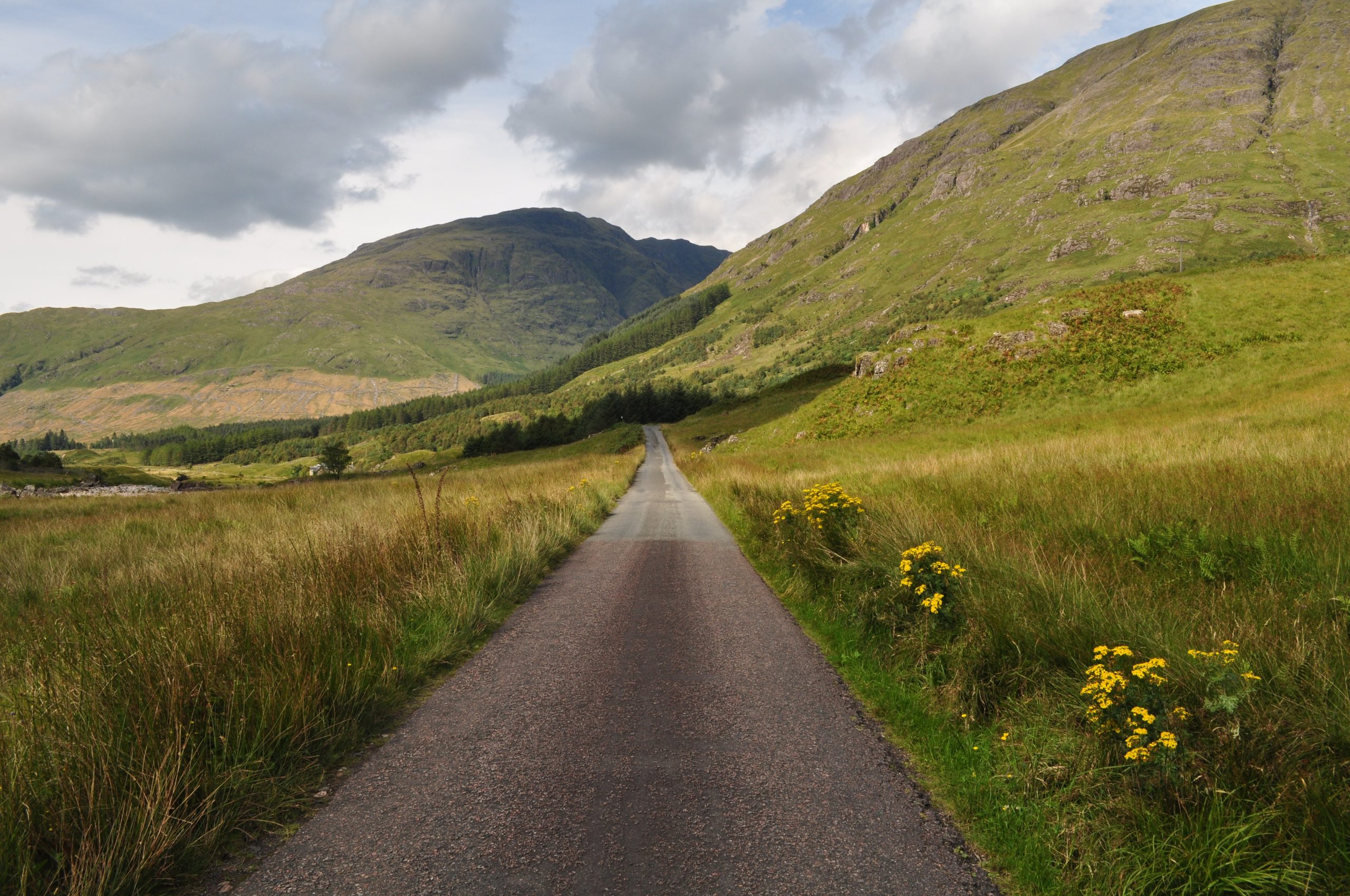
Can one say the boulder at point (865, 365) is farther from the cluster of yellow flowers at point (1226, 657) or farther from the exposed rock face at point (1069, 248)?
the exposed rock face at point (1069, 248)

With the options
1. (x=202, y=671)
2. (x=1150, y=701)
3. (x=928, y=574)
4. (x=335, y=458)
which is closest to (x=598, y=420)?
(x=335, y=458)

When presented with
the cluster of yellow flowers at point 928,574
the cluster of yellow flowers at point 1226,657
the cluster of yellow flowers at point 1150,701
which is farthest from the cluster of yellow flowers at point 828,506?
the cluster of yellow flowers at point 1150,701

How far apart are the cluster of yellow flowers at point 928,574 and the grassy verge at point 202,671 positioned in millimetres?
4975

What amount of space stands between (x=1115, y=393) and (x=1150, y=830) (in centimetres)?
3220

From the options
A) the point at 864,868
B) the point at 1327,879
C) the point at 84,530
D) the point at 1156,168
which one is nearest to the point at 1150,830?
the point at 1327,879

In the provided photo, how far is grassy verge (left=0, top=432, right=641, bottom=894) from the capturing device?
10.2ft

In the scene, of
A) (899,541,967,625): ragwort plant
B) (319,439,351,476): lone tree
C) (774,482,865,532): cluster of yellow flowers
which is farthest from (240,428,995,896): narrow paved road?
(319,439,351,476): lone tree

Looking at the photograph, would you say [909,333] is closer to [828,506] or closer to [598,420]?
A: [828,506]

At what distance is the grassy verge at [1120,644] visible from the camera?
2.92 meters

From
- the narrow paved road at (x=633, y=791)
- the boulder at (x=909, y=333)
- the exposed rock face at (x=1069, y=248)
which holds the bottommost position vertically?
the narrow paved road at (x=633, y=791)

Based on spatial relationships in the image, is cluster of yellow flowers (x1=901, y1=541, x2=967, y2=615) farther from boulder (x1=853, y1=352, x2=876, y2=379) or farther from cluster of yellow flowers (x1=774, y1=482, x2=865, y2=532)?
boulder (x1=853, y1=352, x2=876, y2=379)

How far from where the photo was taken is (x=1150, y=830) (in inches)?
118

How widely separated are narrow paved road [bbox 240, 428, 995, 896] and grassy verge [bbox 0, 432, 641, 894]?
50 cm

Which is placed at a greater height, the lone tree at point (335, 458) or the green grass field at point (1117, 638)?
the lone tree at point (335, 458)
